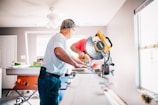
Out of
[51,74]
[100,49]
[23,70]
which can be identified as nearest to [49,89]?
[51,74]

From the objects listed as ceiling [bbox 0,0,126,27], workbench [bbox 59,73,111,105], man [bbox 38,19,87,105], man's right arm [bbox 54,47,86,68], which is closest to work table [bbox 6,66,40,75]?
ceiling [bbox 0,0,126,27]

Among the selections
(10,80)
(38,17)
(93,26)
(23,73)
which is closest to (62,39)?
(23,73)

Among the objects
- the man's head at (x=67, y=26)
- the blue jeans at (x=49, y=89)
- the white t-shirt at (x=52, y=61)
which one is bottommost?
the blue jeans at (x=49, y=89)

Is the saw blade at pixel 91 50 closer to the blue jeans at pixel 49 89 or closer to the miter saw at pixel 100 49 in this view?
the miter saw at pixel 100 49

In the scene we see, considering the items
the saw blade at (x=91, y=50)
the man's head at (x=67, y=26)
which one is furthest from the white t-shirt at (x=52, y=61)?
the saw blade at (x=91, y=50)

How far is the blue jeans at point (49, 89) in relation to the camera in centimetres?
188

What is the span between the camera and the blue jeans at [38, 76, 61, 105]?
1883 millimetres

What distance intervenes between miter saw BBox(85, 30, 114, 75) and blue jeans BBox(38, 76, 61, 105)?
628mm

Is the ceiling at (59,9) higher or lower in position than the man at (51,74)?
higher

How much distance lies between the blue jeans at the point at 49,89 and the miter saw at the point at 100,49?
0.63 m

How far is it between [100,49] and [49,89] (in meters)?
0.80

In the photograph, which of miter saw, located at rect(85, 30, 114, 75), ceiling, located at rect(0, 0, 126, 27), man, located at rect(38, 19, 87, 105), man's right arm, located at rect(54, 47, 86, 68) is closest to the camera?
miter saw, located at rect(85, 30, 114, 75)

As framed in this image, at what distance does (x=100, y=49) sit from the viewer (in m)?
1.36

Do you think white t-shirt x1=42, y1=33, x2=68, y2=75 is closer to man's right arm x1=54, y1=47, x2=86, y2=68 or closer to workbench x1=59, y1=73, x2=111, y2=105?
man's right arm x1=54, y1=47, x2=86, y2=68
